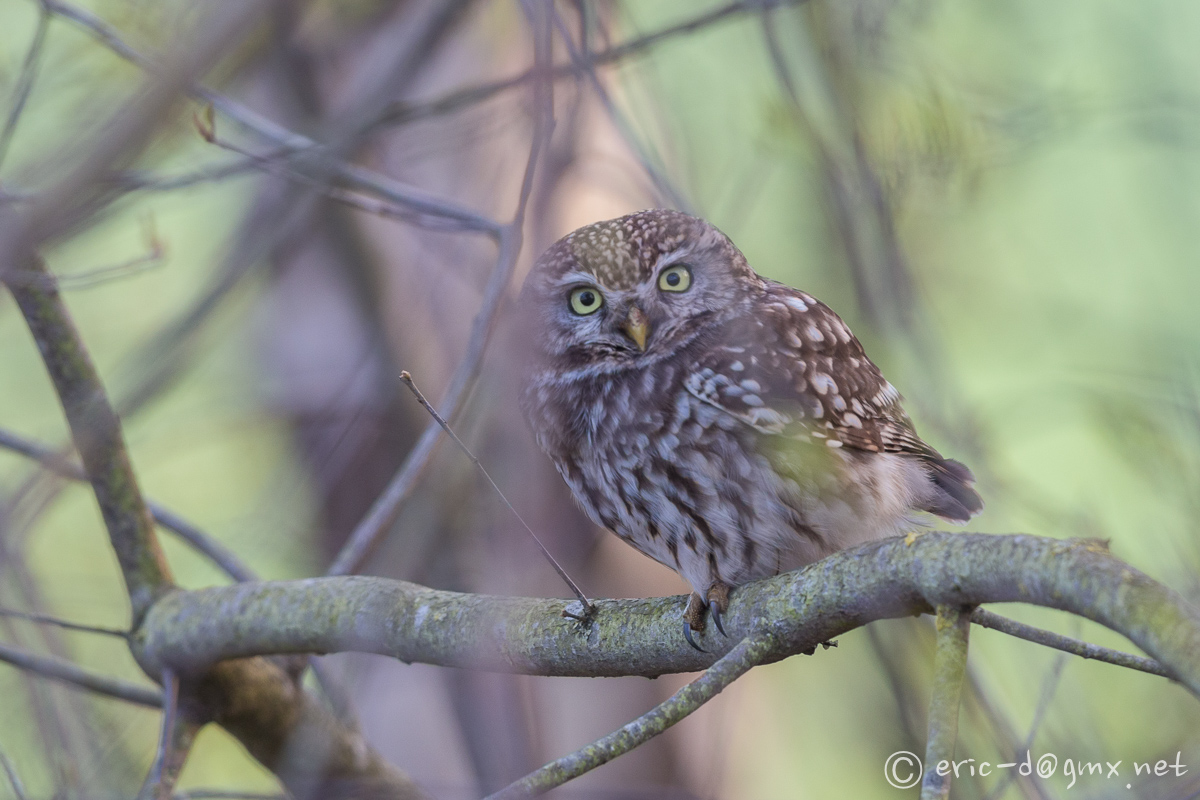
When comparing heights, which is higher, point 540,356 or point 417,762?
point 540,356

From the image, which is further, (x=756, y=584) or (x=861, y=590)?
(x=756, y=584)

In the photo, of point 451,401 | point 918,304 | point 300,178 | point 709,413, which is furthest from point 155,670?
point 918,304

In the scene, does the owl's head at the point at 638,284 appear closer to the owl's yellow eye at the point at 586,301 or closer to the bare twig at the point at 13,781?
the owl's yellow eye at the point at 586,301

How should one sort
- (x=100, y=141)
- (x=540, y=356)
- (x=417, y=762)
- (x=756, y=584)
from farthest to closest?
(x=417, y=762) → (x=540, y=356) → (x=756, y=584) → (x=100, y=141)

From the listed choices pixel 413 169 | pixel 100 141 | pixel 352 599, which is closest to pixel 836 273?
pixel 413 169

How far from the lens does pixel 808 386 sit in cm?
285

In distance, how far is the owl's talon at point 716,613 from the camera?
227cm

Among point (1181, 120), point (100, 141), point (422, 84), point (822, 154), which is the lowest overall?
point (100, 141)

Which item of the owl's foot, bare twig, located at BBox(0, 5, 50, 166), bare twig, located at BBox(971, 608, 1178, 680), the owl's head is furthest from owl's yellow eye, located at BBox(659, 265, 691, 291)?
bare twig, located at BBox(0, 5, 50, 166)

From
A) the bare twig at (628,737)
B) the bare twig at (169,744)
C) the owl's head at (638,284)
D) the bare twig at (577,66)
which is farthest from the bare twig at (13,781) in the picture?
the owl's head at (638,284)

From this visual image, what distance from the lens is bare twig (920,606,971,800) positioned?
146 centimetres

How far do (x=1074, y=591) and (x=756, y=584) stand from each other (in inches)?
35.4

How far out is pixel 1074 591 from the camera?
151 centimetres

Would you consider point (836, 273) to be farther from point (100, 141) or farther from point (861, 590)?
point (100, 141)
